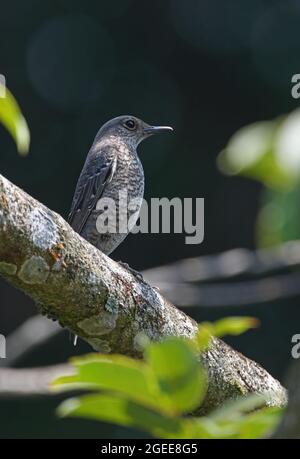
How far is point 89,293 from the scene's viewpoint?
2832mm

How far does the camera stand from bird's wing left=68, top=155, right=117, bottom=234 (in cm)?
495

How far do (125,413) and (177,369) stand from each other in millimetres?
102

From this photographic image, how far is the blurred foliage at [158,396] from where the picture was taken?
1.34m

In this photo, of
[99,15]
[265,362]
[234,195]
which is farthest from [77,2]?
[265,362]

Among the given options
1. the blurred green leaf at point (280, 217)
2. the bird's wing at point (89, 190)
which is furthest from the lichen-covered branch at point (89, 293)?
the bird's wing at point (89, 190)

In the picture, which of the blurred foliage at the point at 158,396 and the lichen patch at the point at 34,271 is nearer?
the blurred foliage at the point at 158,396

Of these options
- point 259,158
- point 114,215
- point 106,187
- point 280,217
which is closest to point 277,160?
point 259,158

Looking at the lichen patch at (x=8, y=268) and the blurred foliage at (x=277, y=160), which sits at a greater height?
the lichen patch at (x=8, y=268)

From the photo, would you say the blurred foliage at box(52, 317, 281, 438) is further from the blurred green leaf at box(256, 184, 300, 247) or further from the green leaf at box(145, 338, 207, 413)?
the blurred green leaf at box(256, 184, 300, 247)

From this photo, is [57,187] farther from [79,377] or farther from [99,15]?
[79,377]

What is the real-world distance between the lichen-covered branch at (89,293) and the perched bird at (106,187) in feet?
5.37

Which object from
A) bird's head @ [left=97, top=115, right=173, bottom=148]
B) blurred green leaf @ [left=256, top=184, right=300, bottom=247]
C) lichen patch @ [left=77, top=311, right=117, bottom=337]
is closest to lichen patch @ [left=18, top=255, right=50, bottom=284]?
lichen patch @ [left=77, top=311, right=117, bottom=337]

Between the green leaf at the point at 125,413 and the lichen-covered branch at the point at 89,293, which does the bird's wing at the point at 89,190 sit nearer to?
the lichen-covered branch at the point at 89,293
